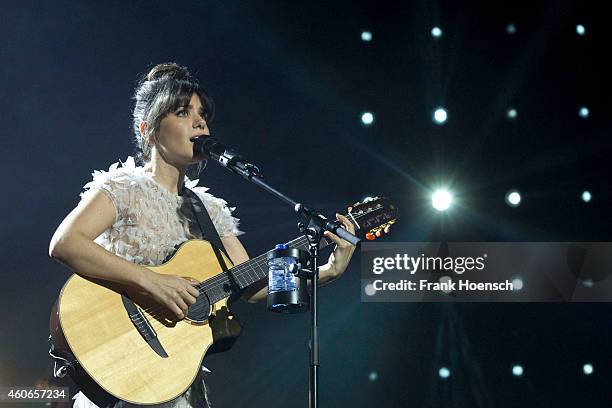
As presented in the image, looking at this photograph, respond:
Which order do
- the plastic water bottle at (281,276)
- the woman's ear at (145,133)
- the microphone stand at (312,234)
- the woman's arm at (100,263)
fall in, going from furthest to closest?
the woman's ear at (145,133) < the woman's arm at (100,263) < the plastic water bottle at (281,276) < the microphone stand at (312,234)

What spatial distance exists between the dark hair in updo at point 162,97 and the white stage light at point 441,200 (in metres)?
1.37

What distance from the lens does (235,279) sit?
7.95 ft

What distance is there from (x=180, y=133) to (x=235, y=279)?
0.56 metres

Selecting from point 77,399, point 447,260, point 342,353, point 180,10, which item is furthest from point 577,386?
point 180,10

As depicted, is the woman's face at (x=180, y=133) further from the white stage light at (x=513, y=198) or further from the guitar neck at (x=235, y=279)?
the white stage light at (x=513, y=198)

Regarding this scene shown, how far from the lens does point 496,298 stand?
132 inches

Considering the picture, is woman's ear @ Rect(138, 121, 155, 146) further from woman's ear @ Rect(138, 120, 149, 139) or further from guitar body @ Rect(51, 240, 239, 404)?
guitar body @ Rect(51, 240, 239, 404)

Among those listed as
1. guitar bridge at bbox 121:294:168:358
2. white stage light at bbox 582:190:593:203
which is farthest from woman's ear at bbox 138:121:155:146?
white stage light at bbox 582:190:593:203

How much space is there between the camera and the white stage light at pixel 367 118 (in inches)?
141

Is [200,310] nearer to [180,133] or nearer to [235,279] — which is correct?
[235,279]

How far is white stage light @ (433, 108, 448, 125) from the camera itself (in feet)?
11.8

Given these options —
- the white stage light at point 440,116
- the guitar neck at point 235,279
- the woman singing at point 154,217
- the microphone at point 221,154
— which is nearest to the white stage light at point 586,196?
the white stage light at point 440,116

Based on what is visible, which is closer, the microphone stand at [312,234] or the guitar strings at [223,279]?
the microphone stand at [312,234]

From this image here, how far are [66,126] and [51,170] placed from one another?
23 cm
